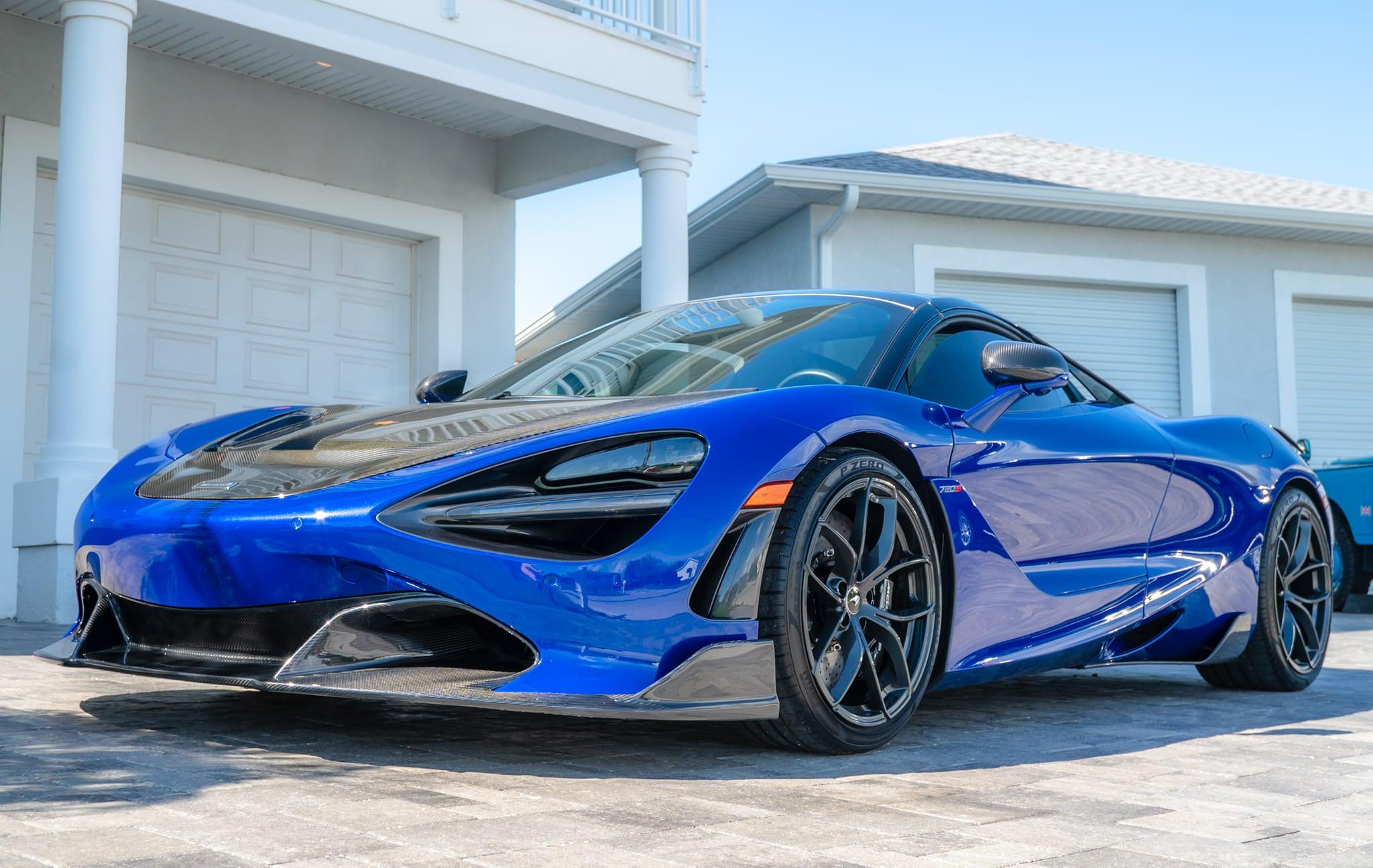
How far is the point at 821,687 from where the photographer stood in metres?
2.94

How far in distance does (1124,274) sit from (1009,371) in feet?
33.7

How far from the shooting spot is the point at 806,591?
2.91 meters

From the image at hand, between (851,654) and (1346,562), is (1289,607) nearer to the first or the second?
(851,654)

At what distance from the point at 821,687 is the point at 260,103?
779 centimetres

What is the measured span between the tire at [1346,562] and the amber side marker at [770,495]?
310 inches

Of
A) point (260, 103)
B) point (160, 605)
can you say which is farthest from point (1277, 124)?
point (160, 605)

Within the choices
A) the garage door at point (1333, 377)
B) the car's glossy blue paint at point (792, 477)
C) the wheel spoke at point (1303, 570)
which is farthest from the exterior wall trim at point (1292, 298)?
the car's glossy blue paint at point (792, 477)

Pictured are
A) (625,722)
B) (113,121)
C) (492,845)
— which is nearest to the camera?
(492,845)

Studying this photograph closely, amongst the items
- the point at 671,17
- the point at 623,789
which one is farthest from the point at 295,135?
the point at 623,789

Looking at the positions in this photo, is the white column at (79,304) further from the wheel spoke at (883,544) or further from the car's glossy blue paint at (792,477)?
the wheel spoke at (883,544)

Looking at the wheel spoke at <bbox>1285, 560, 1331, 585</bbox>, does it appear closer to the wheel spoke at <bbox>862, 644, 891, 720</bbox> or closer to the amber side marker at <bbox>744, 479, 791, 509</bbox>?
the wheel spoke at <bbox>862, 644, 891, 720</bbox>

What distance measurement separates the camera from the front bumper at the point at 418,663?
261 centimetres

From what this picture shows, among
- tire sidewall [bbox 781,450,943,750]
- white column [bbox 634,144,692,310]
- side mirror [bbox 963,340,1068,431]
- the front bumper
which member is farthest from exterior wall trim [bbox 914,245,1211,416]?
the front bumper

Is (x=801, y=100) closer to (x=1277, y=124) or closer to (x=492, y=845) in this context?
(x=1277, y=124)
